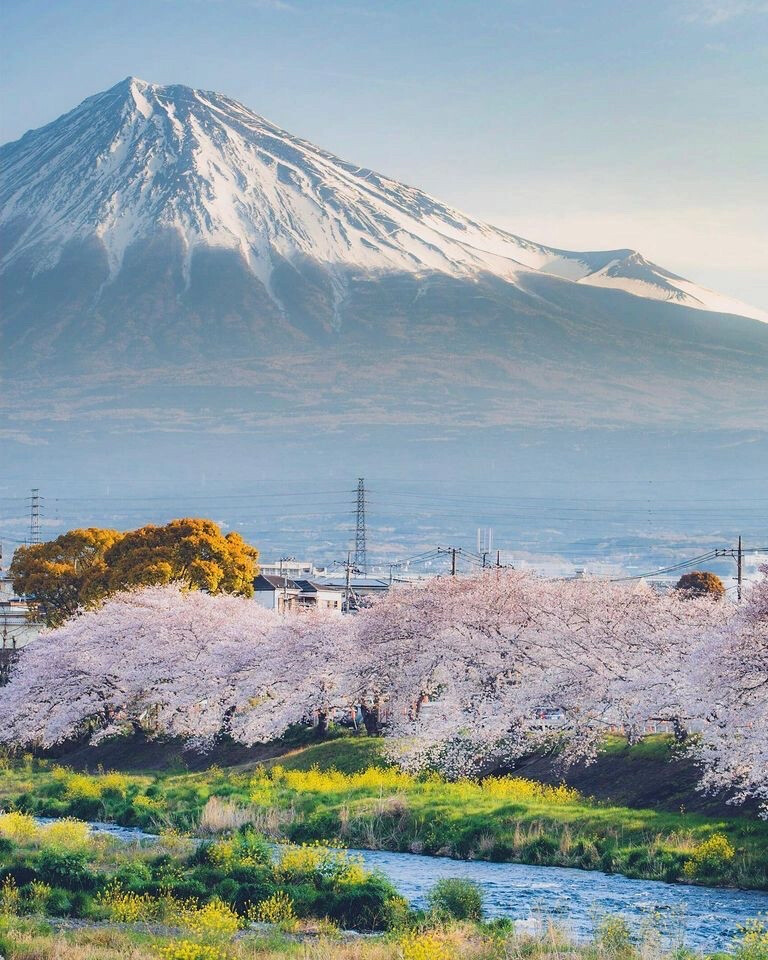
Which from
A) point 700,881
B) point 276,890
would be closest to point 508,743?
point 700,881

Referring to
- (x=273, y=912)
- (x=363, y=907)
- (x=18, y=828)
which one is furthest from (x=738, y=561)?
(x=273, y=912)

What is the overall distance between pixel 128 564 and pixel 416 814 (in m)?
33.6

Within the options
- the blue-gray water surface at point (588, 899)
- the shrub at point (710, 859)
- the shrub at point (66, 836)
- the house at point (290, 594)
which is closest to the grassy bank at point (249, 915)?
the blue-gray water surface at point (588, 899)

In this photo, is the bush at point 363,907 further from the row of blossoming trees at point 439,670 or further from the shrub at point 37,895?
the row of blossoming trees at point 439,670

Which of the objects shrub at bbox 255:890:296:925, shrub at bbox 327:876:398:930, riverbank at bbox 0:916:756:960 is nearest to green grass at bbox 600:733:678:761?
shrub at bbox 327:876:398:930

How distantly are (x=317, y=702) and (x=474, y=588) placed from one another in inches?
239

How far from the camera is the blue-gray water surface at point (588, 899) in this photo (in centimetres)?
2481

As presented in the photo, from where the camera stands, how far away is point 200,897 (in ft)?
87.1

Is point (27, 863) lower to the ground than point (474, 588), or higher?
lower

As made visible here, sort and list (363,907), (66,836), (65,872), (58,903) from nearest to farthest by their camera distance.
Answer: (363,907)
(58,903)
(65,872)
(66,836)

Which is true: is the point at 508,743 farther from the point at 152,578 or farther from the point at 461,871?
the point at 152,578

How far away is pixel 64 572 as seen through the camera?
68.9 meters

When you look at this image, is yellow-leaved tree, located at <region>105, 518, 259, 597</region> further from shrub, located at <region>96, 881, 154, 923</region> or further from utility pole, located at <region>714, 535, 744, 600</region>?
shrub, located at <region>96, 881, 154, 923</region>

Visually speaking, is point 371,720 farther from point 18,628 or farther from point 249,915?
point 18,628
